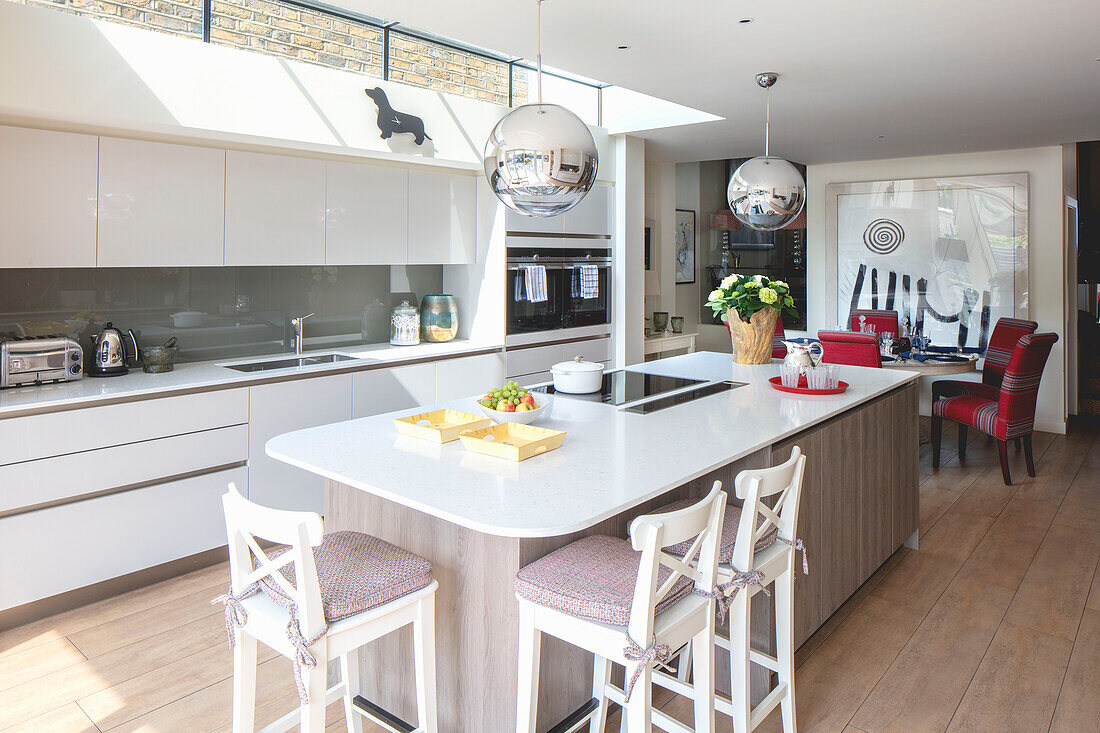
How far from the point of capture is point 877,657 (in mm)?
2834

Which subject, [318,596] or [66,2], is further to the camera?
[66,2]

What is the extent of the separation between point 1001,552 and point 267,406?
12.3 ft

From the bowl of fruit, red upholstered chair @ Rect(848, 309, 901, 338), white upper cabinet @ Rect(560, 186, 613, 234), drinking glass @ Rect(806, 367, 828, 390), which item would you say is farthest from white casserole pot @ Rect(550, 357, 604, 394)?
red upholstered chair @ Rect(848, 309, 901, 338)

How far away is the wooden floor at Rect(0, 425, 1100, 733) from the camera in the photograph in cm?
246

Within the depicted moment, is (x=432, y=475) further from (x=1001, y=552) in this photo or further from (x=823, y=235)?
(x=823, y=235)

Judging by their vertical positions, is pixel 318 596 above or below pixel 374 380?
below

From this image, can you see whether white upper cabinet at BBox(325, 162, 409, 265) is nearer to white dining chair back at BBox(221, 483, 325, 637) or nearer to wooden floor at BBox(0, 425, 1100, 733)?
wooden floor at BBox(0, 425, 1100, 733)

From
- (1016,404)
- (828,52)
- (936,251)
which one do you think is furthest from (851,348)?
(936,251)

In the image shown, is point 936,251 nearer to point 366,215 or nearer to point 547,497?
point 366,215

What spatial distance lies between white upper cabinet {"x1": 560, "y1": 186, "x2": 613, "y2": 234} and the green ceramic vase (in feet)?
3.35

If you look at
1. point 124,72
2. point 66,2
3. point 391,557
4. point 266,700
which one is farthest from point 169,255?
point 391,557

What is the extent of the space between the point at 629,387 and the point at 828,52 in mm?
1788

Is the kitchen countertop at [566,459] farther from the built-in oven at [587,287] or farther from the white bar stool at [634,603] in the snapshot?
the built-in oven at [587,287]

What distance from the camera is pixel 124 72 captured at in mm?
3307
